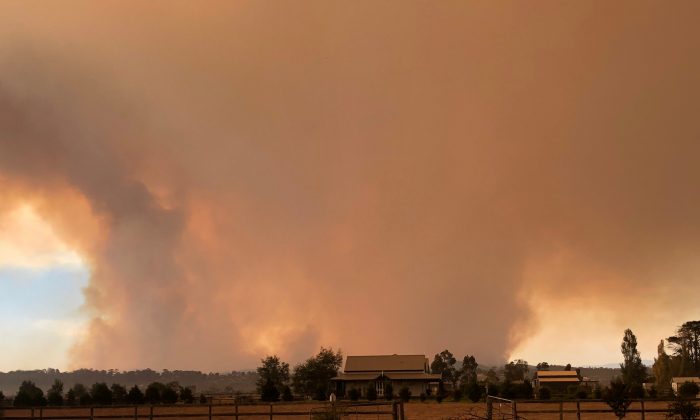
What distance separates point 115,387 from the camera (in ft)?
213

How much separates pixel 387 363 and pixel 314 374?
11668 mm

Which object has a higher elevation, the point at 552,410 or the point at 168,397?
the point at 552,410

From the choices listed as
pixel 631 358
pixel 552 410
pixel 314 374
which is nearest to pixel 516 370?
pixel 631 358

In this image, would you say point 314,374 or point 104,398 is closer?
point 104,398

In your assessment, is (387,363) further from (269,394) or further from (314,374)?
(269,394)

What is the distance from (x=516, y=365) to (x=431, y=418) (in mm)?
123091

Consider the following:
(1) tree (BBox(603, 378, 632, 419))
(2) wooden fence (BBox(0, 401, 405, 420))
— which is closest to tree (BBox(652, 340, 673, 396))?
(2) wooden fence (BBox(0, 401, 405, 420))

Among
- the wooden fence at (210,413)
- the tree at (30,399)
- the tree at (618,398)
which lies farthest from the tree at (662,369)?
the tree at (30,399)

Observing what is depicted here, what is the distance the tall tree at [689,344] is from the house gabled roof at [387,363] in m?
45.0

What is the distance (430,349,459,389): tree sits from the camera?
11269 cm

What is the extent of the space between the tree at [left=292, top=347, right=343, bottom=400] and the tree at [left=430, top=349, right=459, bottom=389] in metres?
29.0

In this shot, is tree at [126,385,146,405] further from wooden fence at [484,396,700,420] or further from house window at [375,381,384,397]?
wooden fence at [484,396,700,420]

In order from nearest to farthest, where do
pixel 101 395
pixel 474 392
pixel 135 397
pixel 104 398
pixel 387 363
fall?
pixel 474 392 < pixel 104 398 < pixel 101 395 < pixel 135 397 < pixel 387 363

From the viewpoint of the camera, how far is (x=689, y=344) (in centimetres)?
10925
